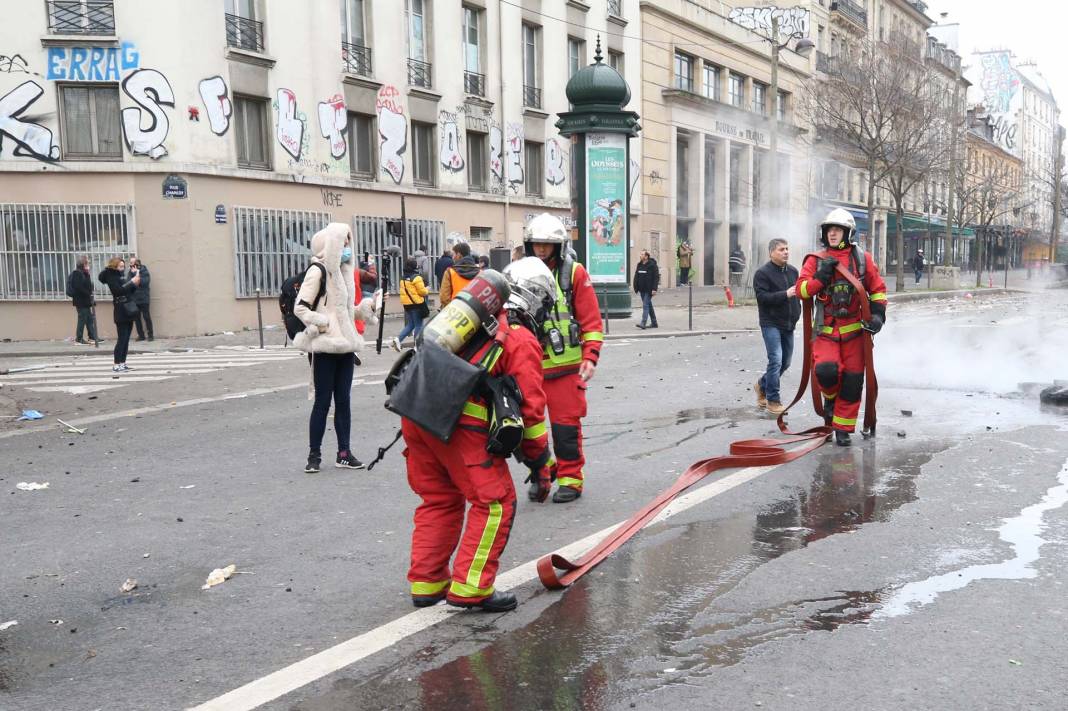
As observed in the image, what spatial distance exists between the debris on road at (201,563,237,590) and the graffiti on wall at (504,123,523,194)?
2476cm

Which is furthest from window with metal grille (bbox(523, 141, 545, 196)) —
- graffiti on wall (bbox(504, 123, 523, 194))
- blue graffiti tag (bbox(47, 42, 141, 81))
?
blue graffiti tag (bbox(47, 42, 141, 81))

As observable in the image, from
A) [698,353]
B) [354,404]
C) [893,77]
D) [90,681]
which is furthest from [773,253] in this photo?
[893,77]

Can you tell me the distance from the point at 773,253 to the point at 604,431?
261 centimetres

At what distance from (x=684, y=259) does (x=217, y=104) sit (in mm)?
20513

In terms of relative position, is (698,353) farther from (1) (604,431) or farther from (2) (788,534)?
(2) (788,534)

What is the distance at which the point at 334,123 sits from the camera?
22.9 metres

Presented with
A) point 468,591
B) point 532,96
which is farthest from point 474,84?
point 468,591

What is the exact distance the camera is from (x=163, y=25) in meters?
19.5

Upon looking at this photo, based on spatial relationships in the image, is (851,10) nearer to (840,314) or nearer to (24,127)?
(24,127)

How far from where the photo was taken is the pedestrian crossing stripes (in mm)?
12891

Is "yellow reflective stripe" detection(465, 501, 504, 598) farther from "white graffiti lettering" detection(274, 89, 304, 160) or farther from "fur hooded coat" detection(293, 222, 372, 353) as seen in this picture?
"white graffiti lettering" detection(274, 89, 304, 160)

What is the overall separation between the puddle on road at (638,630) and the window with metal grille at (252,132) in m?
18.2

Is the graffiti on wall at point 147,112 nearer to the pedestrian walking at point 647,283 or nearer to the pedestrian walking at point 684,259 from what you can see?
the pedestrian walking at point 647,283

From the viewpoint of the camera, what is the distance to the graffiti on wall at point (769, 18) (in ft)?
115
